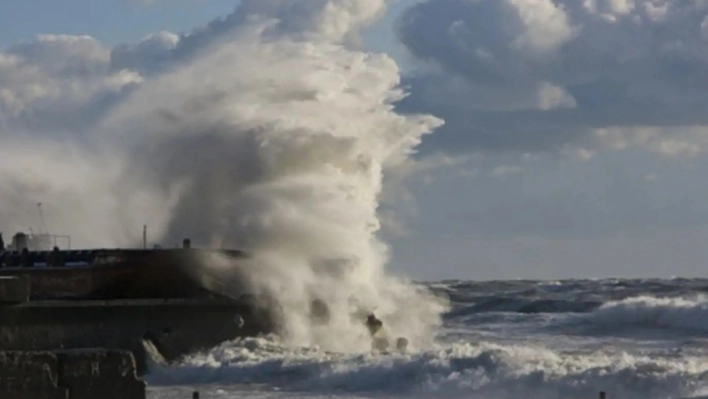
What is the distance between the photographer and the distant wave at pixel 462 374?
24.0 meters

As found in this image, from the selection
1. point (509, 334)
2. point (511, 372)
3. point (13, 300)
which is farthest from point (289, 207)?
point (13, 300)

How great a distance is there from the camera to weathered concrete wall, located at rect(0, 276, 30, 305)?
34.6ft

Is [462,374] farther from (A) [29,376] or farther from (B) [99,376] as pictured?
(A) [29,376]

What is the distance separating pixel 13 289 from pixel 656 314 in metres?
42.9

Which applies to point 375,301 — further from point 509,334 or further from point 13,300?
point 13,300

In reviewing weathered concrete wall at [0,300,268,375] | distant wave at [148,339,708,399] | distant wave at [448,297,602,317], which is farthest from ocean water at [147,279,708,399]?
distant wave at [448,297,602,317]

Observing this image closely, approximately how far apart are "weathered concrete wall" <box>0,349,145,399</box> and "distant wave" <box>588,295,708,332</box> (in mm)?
37533

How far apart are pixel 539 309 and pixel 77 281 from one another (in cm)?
3451

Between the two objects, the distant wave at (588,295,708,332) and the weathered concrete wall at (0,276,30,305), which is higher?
the distant wave at (588,295,708,332)

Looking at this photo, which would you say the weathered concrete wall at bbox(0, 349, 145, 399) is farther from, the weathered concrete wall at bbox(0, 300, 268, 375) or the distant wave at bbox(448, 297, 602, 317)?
the distant wave at bbox(448, 297, 602, 317)

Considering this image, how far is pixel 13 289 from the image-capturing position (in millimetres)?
10586

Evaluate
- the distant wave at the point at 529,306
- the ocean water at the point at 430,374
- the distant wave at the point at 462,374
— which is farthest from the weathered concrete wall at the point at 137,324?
the distant wave at the point at 529,306

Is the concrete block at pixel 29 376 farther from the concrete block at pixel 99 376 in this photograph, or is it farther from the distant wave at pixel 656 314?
the distant wave at pixel 656 314

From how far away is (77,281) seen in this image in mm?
32688
